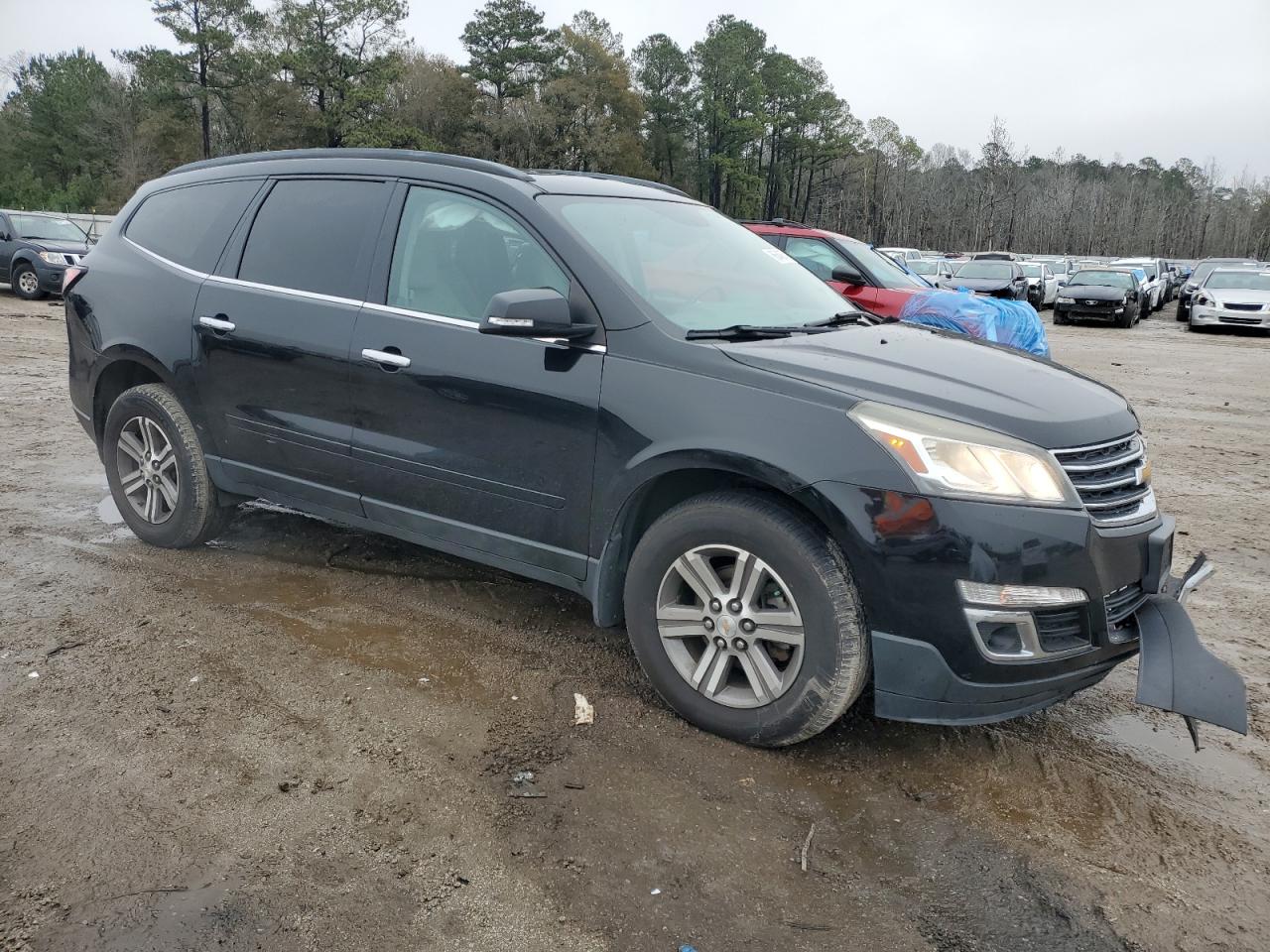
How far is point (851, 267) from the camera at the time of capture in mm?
9773

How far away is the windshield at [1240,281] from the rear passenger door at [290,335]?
78.8ft

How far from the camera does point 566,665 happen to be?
371 centimetres

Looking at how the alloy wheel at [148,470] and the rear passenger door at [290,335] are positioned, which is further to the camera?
the alloy wheel at [148,470]

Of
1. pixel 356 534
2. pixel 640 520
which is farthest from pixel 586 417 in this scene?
pixel 356 534

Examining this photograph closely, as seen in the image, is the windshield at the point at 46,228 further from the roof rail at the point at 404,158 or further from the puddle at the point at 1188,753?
the puddle at the point at 1188,753

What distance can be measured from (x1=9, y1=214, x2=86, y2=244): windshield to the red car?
49.1ft

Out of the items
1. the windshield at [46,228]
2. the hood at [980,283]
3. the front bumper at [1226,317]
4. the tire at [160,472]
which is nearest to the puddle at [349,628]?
the tire at [160,472]

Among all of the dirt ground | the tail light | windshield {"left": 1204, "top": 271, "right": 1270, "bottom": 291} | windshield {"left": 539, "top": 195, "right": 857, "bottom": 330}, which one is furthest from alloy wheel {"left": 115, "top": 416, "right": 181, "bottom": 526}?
windshield {"left": 1204, "top": 271, "right": 1270, "bottom": 291}

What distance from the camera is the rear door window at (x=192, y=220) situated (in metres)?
4.43

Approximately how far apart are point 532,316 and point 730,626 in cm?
120

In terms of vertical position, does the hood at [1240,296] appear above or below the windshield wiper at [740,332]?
above

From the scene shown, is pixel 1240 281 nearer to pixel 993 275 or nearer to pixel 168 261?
pixel 993 275

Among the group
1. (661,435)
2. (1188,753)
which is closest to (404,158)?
(661,435)

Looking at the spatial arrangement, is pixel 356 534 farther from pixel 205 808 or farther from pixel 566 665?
pixel 205 808
